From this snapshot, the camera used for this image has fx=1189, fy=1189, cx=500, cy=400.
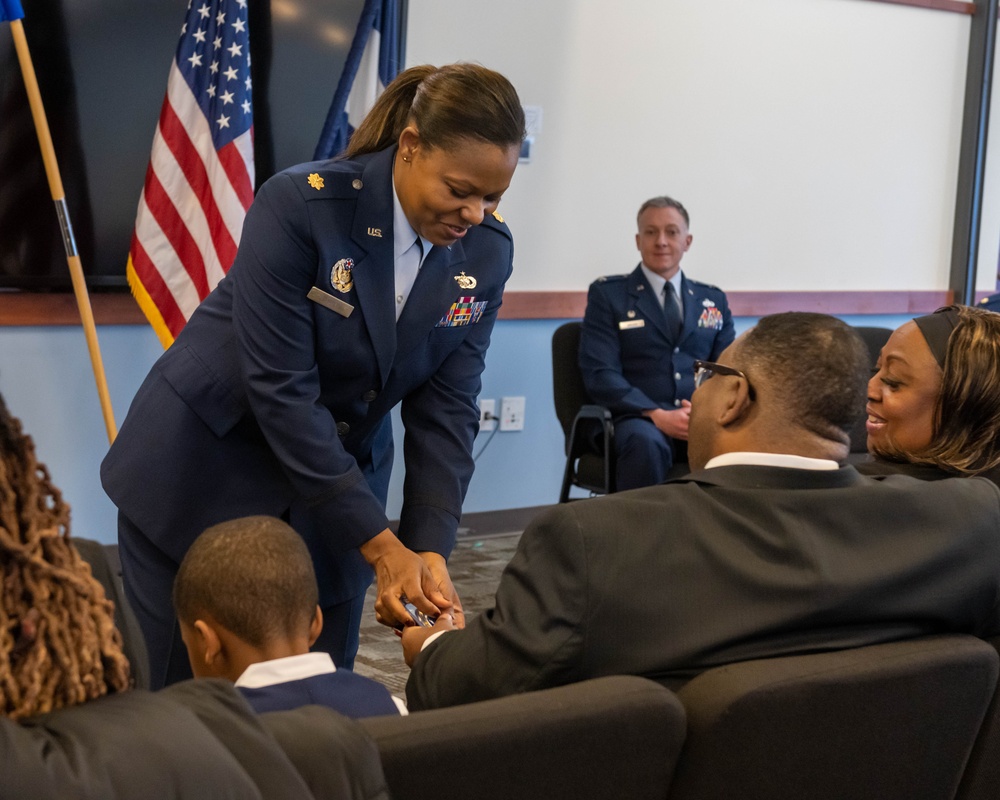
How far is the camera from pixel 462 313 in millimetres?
1948

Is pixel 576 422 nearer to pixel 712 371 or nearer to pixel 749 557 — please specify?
pixel 712 371

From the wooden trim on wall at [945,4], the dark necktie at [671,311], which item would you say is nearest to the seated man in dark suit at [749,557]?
the dark necktie at [671,311]

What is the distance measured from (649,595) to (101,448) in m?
3.11

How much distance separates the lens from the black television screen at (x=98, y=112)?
370cm

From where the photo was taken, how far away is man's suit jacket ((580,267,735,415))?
176 inches

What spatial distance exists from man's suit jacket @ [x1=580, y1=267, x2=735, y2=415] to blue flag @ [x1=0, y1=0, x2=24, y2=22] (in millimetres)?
2159

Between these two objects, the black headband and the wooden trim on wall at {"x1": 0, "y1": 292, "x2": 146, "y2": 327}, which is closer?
the black headband

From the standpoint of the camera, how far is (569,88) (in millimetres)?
4988

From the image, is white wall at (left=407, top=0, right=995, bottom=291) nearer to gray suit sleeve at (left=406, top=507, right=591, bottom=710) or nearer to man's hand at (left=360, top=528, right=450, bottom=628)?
man's hand at (left=360, top=528, right=450, bottom=628)

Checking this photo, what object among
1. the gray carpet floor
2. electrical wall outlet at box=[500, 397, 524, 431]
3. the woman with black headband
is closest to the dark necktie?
electrical wall outlet at box=[500, 397, 524, 431]

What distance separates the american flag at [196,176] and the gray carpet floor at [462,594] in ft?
3.84

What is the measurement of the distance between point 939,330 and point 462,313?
89 cm

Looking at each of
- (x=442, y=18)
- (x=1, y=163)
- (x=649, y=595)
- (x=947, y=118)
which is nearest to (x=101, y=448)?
(x=1, y=163)

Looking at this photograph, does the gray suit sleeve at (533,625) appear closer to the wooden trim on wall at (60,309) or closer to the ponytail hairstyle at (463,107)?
the ponytail hairstyle at (463,107)
